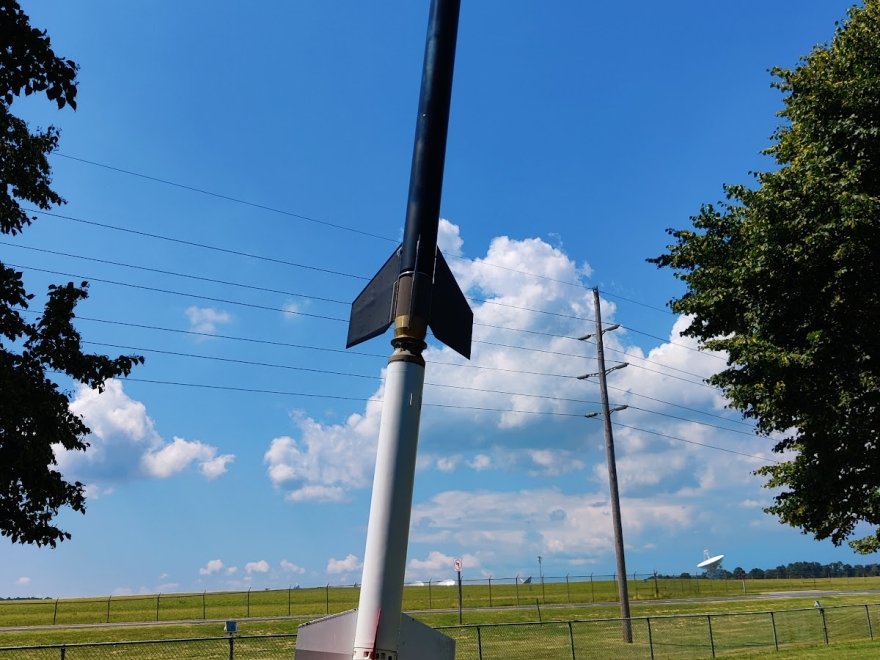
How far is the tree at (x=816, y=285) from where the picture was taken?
531 inches

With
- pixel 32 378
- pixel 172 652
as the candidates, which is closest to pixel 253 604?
pixel 172 652

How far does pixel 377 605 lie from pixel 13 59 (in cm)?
718

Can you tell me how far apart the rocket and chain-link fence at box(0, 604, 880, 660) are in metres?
11.5

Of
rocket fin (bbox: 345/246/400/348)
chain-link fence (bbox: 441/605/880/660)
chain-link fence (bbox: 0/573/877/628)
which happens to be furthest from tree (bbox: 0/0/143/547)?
chain-link fence (bbox: 0/573/877/628)

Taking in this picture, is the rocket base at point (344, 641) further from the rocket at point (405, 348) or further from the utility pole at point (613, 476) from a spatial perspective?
the utility pole at point (613, 476)

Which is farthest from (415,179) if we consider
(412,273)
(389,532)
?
(389,532)

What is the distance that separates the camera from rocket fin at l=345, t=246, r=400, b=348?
8062 mm

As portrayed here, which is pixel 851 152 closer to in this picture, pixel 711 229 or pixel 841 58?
pixel 841 58

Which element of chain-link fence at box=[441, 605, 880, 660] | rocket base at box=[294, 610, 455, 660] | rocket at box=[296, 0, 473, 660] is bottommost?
chain-link fence at box=[441, 605, 880, 660]

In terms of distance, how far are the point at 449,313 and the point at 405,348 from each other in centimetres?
111

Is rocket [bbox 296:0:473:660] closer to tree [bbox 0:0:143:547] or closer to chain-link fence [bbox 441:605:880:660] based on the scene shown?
tree [bbox 0:0:143:547]

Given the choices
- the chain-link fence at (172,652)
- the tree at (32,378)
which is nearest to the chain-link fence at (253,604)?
the chain-link fence at (172,652)

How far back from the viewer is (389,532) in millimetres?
6668

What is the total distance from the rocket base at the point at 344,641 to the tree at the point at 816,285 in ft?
33.3
